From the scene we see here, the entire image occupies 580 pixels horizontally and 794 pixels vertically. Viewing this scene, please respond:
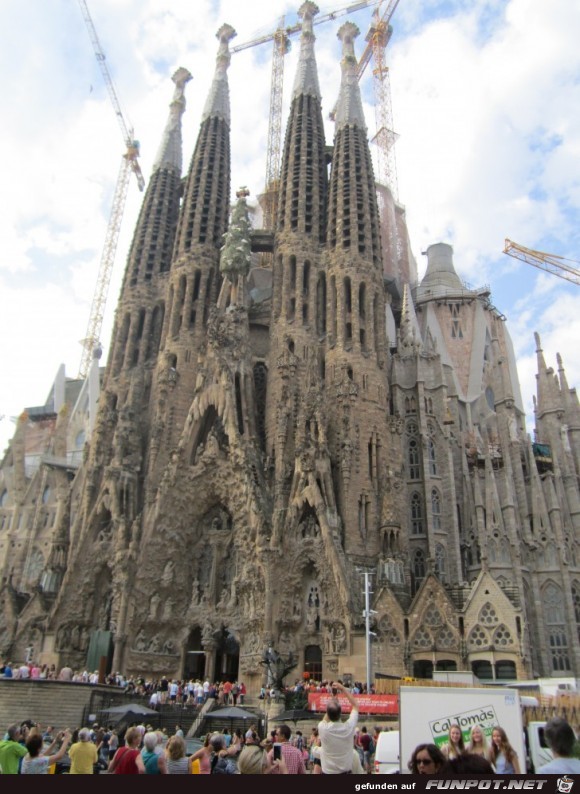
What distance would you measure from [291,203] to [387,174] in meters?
29.8

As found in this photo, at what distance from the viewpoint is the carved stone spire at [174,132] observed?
51719mm

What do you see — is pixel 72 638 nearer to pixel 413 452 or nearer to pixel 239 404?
pixel 239 404

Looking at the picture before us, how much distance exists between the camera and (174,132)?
53719mm

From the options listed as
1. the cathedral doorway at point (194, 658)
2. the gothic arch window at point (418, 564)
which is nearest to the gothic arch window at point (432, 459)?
the gothic arch window at point (418, 564)

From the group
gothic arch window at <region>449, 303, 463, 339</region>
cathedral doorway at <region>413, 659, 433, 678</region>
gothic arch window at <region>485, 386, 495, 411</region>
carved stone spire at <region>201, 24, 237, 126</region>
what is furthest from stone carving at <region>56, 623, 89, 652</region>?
carved stone spire at <region>201, 24, 237, 126</region>

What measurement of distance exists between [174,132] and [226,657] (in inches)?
1569

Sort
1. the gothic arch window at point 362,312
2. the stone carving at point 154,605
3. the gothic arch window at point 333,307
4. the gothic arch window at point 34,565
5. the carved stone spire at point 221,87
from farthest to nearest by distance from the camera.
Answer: the carved stone spire at point 221,87
the gothic arch window at point 34,565
the gothic arch window at point 333,307
the gothic arch window at point 362,312
the stone carving at point 154,605

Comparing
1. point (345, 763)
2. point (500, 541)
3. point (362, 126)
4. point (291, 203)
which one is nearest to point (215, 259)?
point (291, 203)

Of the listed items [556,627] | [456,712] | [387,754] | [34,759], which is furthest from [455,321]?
[34,759]

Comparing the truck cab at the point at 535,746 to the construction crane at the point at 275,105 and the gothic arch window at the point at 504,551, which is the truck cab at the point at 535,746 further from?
the construction crane at the point at 275,105

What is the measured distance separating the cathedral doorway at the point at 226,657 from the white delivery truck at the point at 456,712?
24121mm

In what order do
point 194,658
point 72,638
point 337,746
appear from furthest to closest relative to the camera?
point 194,658, point 72,638, point 337,746

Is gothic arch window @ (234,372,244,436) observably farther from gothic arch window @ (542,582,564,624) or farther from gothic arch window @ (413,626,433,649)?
gothic arch window @ (542,582,564,624)

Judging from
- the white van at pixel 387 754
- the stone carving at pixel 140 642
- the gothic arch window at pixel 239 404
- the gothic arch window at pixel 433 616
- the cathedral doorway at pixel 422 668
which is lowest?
the white van at pixel 387 754
